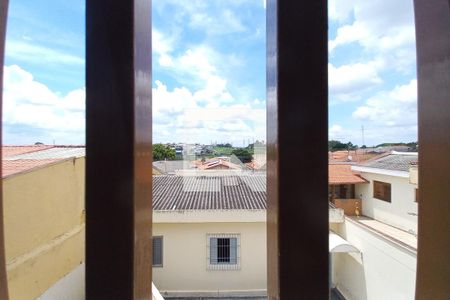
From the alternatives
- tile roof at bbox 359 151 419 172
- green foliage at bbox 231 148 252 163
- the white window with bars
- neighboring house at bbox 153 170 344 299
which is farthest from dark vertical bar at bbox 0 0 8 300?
green foliage at bbox 231 148 252 163

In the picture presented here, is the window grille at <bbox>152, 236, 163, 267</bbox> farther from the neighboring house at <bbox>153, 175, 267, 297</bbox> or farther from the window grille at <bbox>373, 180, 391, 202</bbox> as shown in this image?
the window grille at <bbox>373, 180, 391, 202</bbox>

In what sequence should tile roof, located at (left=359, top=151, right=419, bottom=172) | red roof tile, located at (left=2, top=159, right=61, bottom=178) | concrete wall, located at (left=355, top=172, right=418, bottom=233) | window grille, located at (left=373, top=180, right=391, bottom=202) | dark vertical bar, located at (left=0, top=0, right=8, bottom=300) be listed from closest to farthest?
dark vertical bar, located at (left=0, top=0, right=8, bottom=300) < red roof tile, located at (left=2, top=159, right=61, bottom=178) < concrete wall, located at (left=355, top=172, right=418, bottom=233) < tile roof, located at (left=359, top=151, right=419, bottom=172) < window grille, located at (left=373, top=180, right=391, bottom=202)

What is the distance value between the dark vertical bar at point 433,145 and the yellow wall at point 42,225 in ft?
17.5

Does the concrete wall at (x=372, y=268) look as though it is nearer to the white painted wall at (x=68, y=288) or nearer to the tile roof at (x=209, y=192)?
the tile roof at (x=209, y=192)

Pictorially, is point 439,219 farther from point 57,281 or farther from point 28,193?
point 57,281

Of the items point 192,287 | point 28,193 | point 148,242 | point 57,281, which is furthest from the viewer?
point 192,287

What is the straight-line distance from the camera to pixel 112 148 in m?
0.77

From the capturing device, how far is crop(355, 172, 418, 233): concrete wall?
11109 mm

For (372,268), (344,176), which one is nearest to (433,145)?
(372,268)

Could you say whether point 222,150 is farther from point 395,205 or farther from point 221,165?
point 395,205

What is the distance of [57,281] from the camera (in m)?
6.64

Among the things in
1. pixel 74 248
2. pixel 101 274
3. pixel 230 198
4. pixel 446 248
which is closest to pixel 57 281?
pixel 74 248

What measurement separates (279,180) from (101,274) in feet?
1.68

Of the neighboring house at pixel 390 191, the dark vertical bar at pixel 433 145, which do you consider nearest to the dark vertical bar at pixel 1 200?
the dark vertical bar at pixel 433 145
